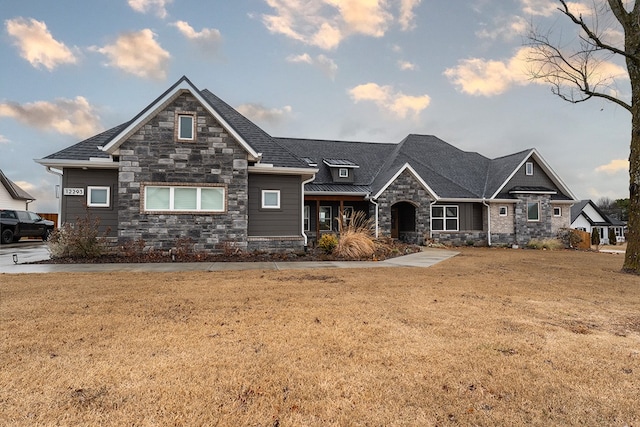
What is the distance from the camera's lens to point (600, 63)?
12.2 metres

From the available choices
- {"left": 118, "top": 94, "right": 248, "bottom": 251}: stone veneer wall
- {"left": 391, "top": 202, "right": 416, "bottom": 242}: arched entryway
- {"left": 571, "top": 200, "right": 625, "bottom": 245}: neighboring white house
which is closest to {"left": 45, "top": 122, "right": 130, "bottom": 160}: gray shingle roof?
{"left": 118, "top": 94, "right": 248, "bottom": 251}: stone veneer wall

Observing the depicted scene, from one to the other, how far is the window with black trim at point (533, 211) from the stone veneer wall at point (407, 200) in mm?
7439

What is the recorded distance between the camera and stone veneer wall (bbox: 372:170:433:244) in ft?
64.8

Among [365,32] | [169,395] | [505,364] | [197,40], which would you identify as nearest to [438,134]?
[365,32]

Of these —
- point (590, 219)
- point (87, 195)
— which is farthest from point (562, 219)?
point (87, 195)

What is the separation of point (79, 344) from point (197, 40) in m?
14.0

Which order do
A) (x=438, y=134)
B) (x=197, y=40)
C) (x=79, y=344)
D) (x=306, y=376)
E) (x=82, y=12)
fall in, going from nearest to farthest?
(x=306, y=376) → (x=79, y=344) → (x=82, y=12) → (x=197, y=40) → (x=438, y=134)

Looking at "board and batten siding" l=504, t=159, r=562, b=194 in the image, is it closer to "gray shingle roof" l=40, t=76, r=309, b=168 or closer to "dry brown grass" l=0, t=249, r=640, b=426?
"gray shingle roof" l=40, t=76, r=309, b=168

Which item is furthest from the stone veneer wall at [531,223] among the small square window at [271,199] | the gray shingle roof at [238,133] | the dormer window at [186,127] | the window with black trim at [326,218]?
the dormer window at [186,127]

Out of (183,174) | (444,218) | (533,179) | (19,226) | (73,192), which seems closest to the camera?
(183,174)

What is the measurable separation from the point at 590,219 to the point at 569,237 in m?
24.9

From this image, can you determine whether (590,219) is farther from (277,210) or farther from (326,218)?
(277,210)

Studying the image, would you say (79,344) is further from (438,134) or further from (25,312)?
(438,134)

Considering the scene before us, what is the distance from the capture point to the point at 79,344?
156 inches
